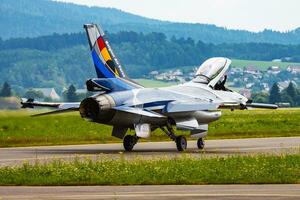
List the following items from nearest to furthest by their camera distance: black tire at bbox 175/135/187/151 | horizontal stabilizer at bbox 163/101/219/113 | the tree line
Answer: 1. horizontal stabilizer at bbox 163/101/219/113
2. black tire at bbox 175/135/187/151
3. the tree line

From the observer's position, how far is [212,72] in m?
46.4

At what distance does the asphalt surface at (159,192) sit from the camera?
23.0 metres

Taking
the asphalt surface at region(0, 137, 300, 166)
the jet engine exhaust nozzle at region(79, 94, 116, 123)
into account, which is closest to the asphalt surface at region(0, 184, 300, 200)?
the asphalt surface at region(0, 137, 300, 166)

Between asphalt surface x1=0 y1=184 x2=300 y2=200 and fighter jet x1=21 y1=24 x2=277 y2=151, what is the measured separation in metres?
15.0

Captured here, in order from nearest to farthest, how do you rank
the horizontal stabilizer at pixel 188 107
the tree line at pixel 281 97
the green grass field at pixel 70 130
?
1. the horizontal stabilizer at pixel 188 107
2. the green grass field at pixel 70 130
3. the tree line at pixel 281 97

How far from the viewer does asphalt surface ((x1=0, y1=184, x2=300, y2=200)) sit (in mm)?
23000

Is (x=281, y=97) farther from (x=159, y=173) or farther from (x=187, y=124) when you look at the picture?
(x=159, y=173)

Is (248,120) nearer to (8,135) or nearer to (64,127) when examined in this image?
(64,127)

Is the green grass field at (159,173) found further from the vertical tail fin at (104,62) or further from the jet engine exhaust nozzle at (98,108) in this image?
the vertical tail fin at (104,62)

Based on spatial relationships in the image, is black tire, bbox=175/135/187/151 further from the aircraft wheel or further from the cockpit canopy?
the cockpit canopy

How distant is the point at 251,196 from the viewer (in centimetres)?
2297

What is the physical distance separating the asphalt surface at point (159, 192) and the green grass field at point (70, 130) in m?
23.9

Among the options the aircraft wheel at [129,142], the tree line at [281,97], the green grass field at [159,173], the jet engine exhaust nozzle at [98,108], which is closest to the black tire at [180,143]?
the aircraft wheel at [129,142]

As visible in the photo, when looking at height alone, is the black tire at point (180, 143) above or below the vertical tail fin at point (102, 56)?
below
